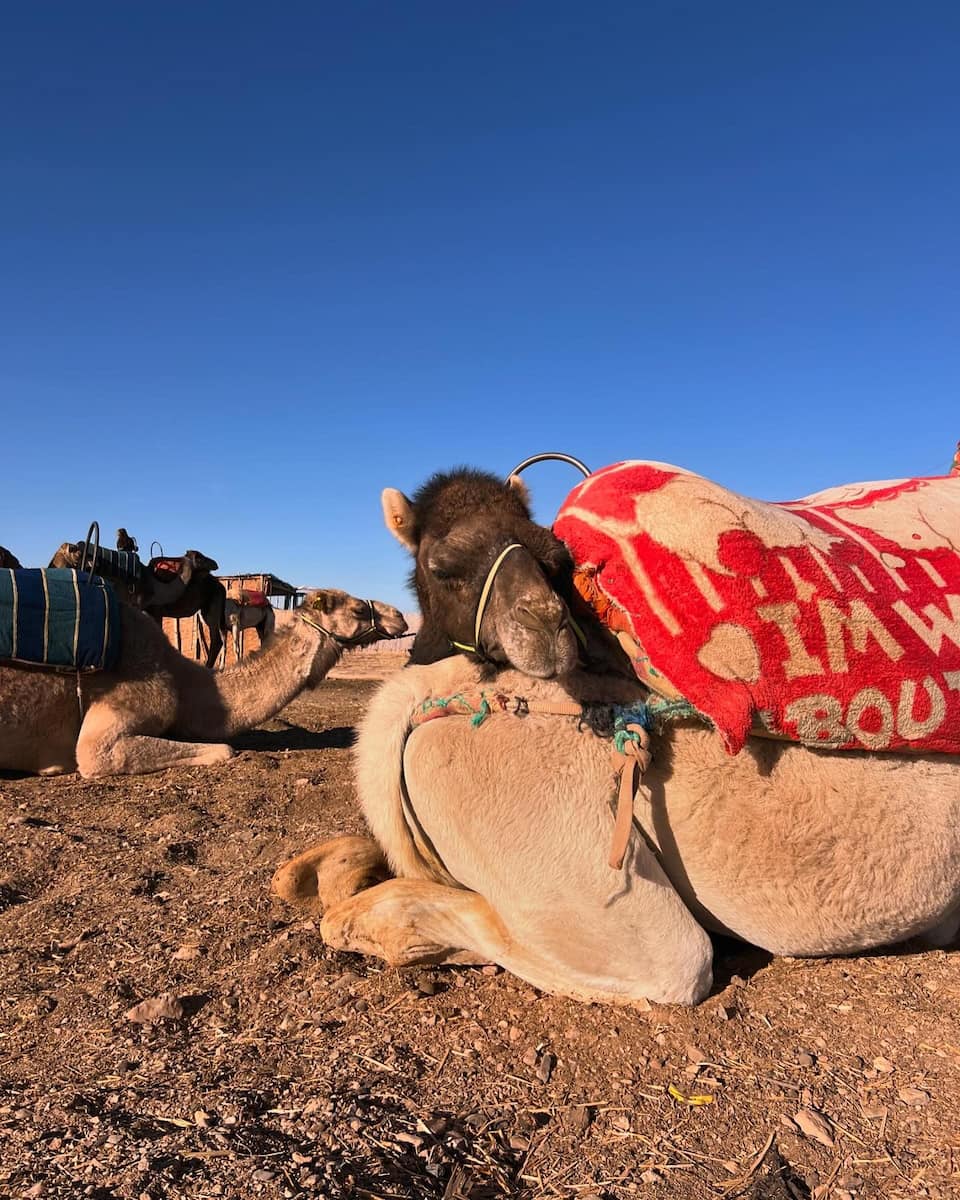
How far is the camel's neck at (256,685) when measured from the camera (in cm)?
808

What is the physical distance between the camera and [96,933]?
11.6 feet

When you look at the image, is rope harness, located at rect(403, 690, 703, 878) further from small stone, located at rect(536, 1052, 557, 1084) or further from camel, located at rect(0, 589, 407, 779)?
camel, located at rect(0, 589, 407, 779)

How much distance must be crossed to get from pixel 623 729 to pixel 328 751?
5.67 metres

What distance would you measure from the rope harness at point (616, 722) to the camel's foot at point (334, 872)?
0.38 m

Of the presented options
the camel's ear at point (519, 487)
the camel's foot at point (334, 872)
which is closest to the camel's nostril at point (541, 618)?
the camel's ear at point (519, 487)

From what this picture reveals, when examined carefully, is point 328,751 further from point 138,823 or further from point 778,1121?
point 778,1121

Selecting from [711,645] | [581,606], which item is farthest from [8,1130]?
[711,645]

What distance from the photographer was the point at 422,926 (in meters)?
2.88

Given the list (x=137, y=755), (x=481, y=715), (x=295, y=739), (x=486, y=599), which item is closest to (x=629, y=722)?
(x=481, y=715)

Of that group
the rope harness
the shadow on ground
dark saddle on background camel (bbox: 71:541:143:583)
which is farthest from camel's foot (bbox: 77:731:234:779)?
the rope harness

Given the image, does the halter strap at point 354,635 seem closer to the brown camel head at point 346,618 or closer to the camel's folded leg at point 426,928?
the brown camel head at point 346,618

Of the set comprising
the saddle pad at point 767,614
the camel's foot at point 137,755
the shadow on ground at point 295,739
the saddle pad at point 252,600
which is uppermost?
the saddle pad at point 252,600

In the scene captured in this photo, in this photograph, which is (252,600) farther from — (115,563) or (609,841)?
(609,841)

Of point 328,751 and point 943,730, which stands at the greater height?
point 943,730
